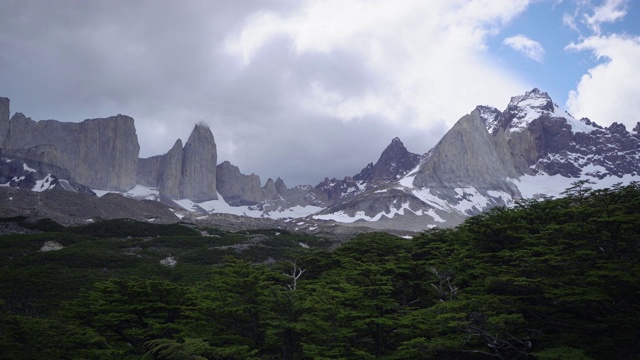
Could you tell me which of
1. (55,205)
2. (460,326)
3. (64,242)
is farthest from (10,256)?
(55,205)

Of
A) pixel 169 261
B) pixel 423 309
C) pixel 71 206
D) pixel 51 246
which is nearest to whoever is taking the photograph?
pixel 423 309

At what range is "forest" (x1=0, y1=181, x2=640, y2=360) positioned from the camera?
57.3 ft

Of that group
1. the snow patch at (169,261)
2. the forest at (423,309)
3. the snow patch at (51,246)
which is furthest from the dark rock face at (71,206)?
the forest at (423,309)

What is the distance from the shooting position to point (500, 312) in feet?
63.6

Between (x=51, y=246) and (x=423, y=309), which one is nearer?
(x=423, y=309)

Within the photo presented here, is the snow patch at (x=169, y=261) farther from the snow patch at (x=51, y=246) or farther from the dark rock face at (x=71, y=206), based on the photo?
the dark rock face at (x=71, y=206)

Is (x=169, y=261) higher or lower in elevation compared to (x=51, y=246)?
lower

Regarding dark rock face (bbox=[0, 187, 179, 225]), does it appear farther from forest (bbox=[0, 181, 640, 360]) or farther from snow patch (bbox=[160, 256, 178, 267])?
forest (bbox=[0, 181, 640, 360])

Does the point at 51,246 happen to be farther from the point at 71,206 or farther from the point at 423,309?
the point at 71,206

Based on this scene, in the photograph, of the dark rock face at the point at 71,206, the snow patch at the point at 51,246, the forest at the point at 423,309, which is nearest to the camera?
the forest at the point at 423,309

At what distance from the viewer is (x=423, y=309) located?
20.6m

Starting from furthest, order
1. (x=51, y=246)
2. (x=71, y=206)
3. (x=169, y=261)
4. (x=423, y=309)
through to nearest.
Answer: (x=71, y=206)
(x=51, y=246)
(x=169, y=261)
(x=423, y=309)

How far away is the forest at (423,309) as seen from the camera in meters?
17.5

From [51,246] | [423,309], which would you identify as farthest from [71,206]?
[423,309]
